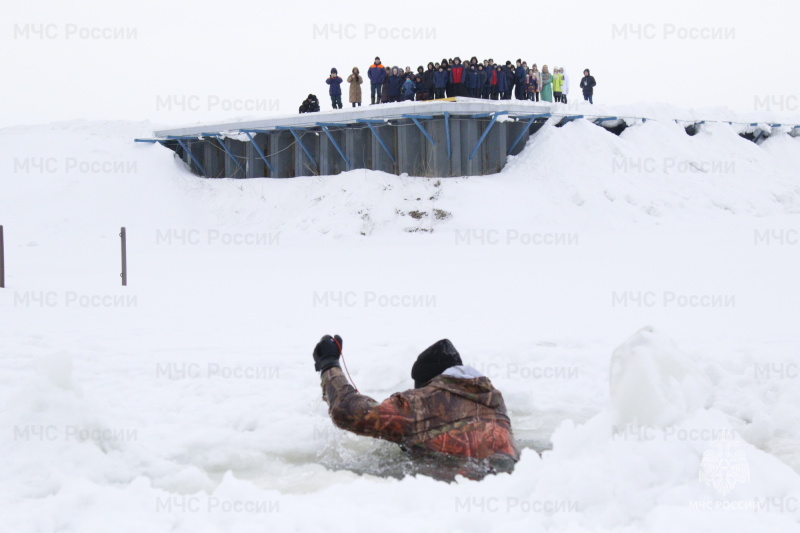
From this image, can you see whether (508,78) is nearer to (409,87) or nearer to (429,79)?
(429,79)

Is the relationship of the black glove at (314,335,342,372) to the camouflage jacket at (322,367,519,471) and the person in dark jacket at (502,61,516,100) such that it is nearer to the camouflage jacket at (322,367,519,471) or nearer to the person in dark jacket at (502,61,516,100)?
the camouflage jacket at (322,367,519,471)

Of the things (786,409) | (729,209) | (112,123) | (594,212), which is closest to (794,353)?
(786,409)

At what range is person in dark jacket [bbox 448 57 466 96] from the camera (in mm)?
22938

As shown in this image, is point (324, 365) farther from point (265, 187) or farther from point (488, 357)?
point (265, 187)

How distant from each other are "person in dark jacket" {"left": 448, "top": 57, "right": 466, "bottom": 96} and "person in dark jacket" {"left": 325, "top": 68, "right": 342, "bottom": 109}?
372cm

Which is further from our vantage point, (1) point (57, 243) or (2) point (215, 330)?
(1) point (57, 243)

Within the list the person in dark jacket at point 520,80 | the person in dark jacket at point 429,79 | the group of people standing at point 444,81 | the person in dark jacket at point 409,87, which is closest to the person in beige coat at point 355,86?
the group of people standing at point 444,81

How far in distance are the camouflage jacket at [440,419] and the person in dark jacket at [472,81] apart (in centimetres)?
1949

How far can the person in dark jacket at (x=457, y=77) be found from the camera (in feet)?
75.3

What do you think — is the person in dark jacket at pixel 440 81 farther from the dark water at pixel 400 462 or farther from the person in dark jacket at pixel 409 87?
the dark water at pixel 400 462

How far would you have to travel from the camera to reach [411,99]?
2378 centimetres

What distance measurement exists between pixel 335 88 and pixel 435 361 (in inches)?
Answer: 812

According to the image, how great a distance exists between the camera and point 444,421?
4738mm

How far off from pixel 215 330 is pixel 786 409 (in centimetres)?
572
